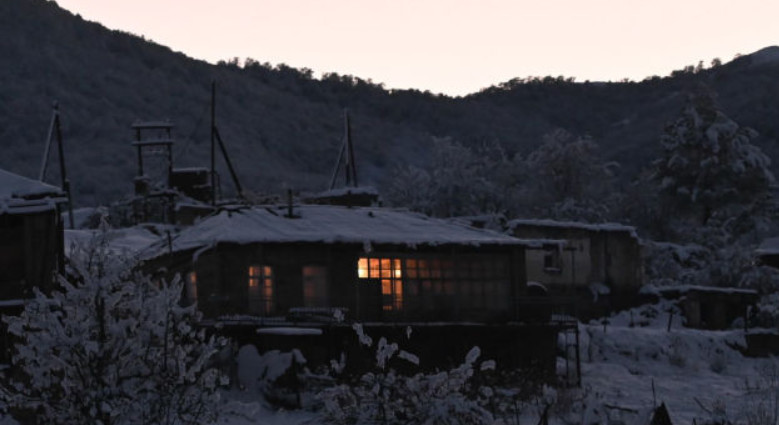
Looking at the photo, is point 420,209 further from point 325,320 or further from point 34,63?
point 34,63

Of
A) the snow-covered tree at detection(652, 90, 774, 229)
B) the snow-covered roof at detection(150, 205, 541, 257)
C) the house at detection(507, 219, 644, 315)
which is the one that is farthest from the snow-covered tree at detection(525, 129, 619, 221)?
the snow-covered roof at detection(150, 205, 541, 257)

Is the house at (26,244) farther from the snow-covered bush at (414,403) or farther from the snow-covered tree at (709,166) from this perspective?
the snow-covered tree at (709,166)

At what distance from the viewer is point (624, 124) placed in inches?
7687

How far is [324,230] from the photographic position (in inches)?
1521

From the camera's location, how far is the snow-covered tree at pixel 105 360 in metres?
13.5

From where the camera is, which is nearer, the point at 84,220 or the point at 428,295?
the point at 428,295

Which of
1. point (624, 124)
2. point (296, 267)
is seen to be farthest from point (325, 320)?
point (624, 124)

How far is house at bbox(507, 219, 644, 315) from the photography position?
2079 inches

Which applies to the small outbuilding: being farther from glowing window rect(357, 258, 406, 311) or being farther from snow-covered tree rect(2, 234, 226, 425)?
snow-covered tree rect(2, 234, 226, 425)

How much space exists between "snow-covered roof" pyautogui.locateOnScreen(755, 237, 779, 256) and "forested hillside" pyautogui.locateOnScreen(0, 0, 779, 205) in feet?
189

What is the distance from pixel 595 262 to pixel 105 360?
139 feet

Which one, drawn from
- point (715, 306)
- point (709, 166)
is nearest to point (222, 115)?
point (709, 166)

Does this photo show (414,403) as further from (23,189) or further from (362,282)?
(362,282)

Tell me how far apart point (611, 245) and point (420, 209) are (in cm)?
2679
